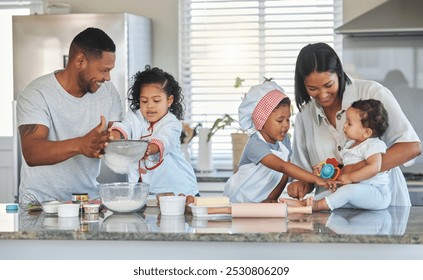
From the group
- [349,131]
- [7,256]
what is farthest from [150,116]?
[7,256]

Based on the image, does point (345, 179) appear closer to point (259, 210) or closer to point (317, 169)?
point (317, 169)

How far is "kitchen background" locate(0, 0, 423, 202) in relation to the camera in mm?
→ 4961

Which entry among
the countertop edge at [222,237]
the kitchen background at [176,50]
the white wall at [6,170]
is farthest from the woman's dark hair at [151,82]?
the white wall at [6,170]

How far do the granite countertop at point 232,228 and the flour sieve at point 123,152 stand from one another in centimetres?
23

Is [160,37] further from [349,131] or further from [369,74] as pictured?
[349,131]

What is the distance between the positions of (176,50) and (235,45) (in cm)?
41

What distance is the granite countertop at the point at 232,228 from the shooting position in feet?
7.88

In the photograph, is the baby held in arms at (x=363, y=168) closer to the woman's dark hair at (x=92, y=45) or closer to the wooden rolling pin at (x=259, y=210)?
the wooden rolling pin at (x=259, y=210)

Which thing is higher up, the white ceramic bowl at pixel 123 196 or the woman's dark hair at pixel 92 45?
the woman's dark hair at pixel 92 45

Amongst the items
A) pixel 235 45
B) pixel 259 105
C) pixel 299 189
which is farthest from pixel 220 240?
pixel 235 45

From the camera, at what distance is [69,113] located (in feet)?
11.2

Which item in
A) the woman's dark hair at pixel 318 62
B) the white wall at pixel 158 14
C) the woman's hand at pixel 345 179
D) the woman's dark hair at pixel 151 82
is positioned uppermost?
the white wall at pixel 158 14

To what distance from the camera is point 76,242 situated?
8.25 feet

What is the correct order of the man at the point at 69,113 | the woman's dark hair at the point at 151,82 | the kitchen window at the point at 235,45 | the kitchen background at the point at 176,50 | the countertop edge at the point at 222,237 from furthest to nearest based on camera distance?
the kitchen window at the point at 235,45 → the kitchen background at the point at 176,50 → the woman's dark hair at the point at 151,82 → the man at the point at 69,113 → the countertop edge at the point at 222,237
